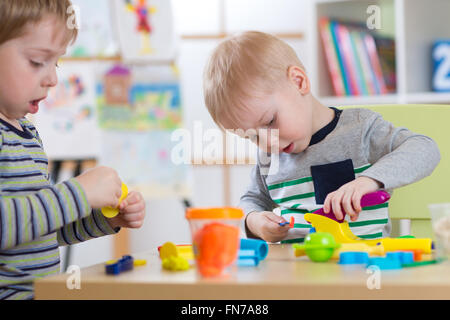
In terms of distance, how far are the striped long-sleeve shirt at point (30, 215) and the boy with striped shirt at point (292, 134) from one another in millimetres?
310

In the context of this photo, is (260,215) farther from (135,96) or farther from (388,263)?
(135,96)

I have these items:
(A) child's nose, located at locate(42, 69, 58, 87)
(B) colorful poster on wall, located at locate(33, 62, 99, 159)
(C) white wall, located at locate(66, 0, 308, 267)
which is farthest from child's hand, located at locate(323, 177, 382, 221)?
(B) colorful poster on wall, located at locate(33, 62, 99, 159)

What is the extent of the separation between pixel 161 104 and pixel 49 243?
1899 mm

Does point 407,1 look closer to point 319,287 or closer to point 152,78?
point 152,78

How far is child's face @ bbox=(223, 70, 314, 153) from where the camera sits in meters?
1.08

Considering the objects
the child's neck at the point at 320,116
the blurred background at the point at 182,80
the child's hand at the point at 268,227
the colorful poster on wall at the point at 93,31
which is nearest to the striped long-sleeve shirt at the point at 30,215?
the child's hand at the point at 268,227

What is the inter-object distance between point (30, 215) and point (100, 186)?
88mm

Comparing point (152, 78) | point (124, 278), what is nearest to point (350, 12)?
point (152, 78)

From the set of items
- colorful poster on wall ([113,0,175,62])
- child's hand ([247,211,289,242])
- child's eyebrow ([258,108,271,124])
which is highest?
colorful poster on wall ([113,0,175,62])

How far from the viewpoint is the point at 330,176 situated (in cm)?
114

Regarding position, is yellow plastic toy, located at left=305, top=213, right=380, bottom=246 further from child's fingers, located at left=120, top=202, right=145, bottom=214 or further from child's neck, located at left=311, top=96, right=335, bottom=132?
child's neck, located at left=311, top=96, right=335, bottom=132

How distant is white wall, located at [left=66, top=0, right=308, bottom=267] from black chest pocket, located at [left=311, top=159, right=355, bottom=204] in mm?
1777

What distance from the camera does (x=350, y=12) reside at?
2424mm

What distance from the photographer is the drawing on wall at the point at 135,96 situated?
2.71m
